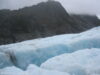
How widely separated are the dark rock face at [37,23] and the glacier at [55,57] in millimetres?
5149

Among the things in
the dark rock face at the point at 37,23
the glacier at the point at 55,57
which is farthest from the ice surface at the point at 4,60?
the dark rock face at the point at 37,23

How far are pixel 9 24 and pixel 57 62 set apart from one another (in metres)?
8.71

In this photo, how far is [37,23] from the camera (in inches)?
528

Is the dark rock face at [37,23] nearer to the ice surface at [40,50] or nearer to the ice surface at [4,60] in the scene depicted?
the ice surface at [40,50]

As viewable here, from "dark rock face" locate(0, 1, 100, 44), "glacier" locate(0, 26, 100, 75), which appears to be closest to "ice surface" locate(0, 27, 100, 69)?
"glacier" locate(0, 26, 100, 75)

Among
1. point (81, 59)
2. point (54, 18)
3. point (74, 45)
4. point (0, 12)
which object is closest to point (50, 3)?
point (54, 18)

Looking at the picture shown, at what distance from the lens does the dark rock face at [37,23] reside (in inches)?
472

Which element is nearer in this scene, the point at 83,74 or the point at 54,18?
the point at 83,74

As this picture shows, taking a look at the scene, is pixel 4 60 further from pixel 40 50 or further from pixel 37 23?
pixel 37 23

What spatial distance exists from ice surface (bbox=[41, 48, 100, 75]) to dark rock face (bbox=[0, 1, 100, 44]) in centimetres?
673

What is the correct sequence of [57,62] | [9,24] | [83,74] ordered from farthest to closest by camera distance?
[9,24] → [57,62] → [83,74]

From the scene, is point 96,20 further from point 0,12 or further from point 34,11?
point 0,12

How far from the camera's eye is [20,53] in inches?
224

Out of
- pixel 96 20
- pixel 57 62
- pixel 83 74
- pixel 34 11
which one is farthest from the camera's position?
pixel 96 20
